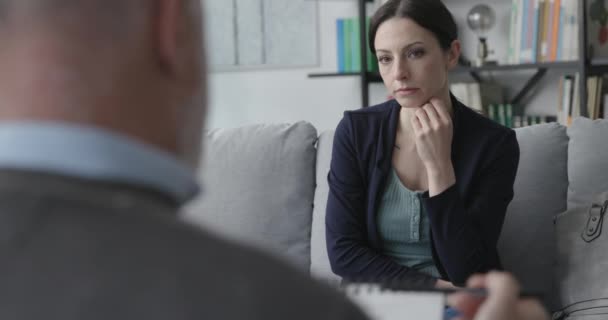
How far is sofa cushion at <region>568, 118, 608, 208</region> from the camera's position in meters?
2.05

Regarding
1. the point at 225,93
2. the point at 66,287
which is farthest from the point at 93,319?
the point at 225,93

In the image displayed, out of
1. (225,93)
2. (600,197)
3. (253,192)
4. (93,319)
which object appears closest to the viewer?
(93,319)

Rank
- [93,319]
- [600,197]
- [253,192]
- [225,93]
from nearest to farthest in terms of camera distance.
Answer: [93,319]
[600,197]
[253,192]
[225,93]

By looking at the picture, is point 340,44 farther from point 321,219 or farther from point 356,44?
point 321,219

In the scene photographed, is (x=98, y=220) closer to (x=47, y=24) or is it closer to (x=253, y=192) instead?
(x=47, y=24)

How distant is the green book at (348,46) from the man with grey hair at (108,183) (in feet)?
11.6

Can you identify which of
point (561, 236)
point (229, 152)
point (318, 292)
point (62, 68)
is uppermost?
point (62, 68)

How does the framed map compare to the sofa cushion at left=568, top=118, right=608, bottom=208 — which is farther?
the framed map

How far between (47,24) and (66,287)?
0.56 ft

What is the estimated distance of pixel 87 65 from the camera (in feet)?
1.51

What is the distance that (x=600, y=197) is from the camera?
1918 millimetres

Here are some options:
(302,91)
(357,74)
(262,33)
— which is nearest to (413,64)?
(357,74)

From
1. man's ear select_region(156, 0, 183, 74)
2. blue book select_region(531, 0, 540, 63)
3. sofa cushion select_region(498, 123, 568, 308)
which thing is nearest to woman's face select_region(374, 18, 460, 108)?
sofa cushion select_region(498, 123, 568, 308)

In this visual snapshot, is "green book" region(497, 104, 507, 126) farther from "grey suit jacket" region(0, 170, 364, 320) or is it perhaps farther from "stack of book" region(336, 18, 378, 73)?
"grey suit jacket" region(0, 170, 364, 320)
